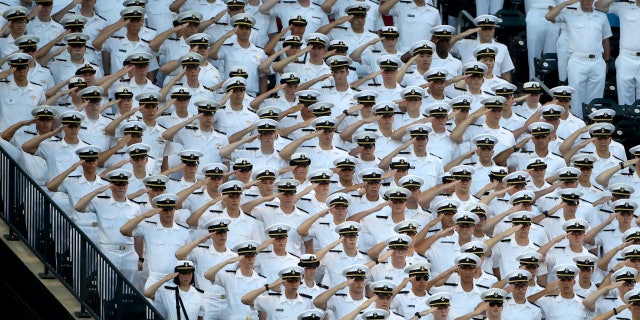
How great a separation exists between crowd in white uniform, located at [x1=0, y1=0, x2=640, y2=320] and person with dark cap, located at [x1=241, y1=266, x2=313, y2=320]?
21mm

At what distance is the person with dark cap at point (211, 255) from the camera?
22844 millimetres

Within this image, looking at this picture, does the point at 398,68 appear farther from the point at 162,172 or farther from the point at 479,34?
the point at 162,172

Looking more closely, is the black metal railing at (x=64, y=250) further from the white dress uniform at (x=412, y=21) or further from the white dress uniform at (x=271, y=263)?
the white dress uniform at (x=412, y=21)

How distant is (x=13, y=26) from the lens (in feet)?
84.5

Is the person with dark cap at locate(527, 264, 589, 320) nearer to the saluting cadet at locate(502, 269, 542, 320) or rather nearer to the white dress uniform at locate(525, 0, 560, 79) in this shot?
the saluting cadet at locate(502, 269, 542, 320)

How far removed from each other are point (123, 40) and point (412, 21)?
3.75 metres

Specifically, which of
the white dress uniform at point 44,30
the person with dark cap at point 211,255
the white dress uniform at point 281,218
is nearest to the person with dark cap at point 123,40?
the white dress uniform at point 44,30

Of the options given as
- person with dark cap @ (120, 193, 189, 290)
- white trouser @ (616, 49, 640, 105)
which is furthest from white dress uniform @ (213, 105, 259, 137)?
white trouser @ (616, 49, 640, 105)

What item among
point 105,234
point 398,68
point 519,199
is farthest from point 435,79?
point 105,234

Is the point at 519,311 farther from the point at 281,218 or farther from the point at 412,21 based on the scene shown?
the point at 412,21

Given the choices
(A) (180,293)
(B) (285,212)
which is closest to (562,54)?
(B) (285,212)

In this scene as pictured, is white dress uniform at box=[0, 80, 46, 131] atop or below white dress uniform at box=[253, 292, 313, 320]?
atop

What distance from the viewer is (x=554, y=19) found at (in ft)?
90.5

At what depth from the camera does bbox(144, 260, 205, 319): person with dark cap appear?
22438mm
